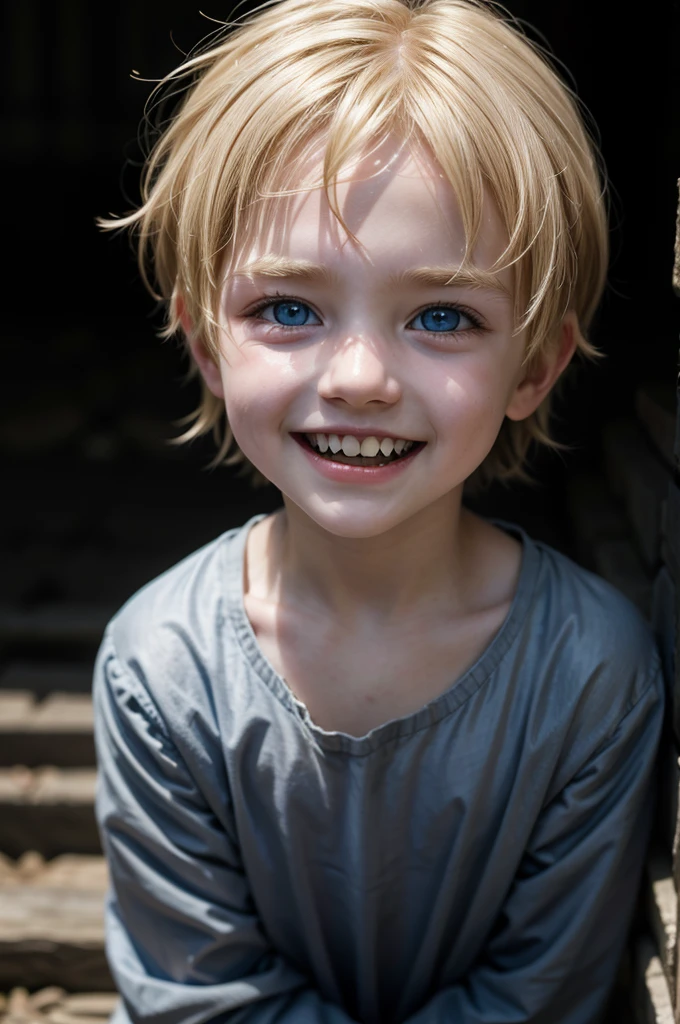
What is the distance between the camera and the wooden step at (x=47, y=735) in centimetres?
228

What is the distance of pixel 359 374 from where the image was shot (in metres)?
1.17

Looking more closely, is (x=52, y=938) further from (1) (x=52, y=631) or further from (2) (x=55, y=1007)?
(1) (x=52, y=631)

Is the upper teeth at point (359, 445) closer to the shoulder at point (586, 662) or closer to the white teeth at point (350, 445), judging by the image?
the white teeth at point (350, 445)

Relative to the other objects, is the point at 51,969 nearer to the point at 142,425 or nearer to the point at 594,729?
the point at 594,729

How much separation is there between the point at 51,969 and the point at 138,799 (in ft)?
2.47

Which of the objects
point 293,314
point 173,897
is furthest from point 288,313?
point 173,897

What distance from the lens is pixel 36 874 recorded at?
2172 mm

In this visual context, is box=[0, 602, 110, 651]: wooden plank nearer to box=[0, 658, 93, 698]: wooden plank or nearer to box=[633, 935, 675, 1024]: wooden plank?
box=[0, 658, 93, 698]: wooden plank

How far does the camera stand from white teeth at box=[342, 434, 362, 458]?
1237 millimetres

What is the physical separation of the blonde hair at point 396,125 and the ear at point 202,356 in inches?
1.9

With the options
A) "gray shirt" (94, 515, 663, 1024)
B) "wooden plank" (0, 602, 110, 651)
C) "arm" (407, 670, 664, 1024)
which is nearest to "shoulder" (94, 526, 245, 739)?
"gray shirt" (94, 515, 663, 1024)

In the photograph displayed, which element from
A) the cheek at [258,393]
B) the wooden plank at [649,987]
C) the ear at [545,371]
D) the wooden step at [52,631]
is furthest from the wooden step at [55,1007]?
the ear at [545,371]

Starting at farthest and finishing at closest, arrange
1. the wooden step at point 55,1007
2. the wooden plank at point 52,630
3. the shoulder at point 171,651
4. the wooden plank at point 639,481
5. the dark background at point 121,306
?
the dark background at point 121,306 → the wooden plank at point 52,630 → the wooden step at point 55,1007 → the wooden plank at point 639,481 → the shoulder at point 171,651

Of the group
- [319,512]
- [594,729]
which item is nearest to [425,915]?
[594,729]
